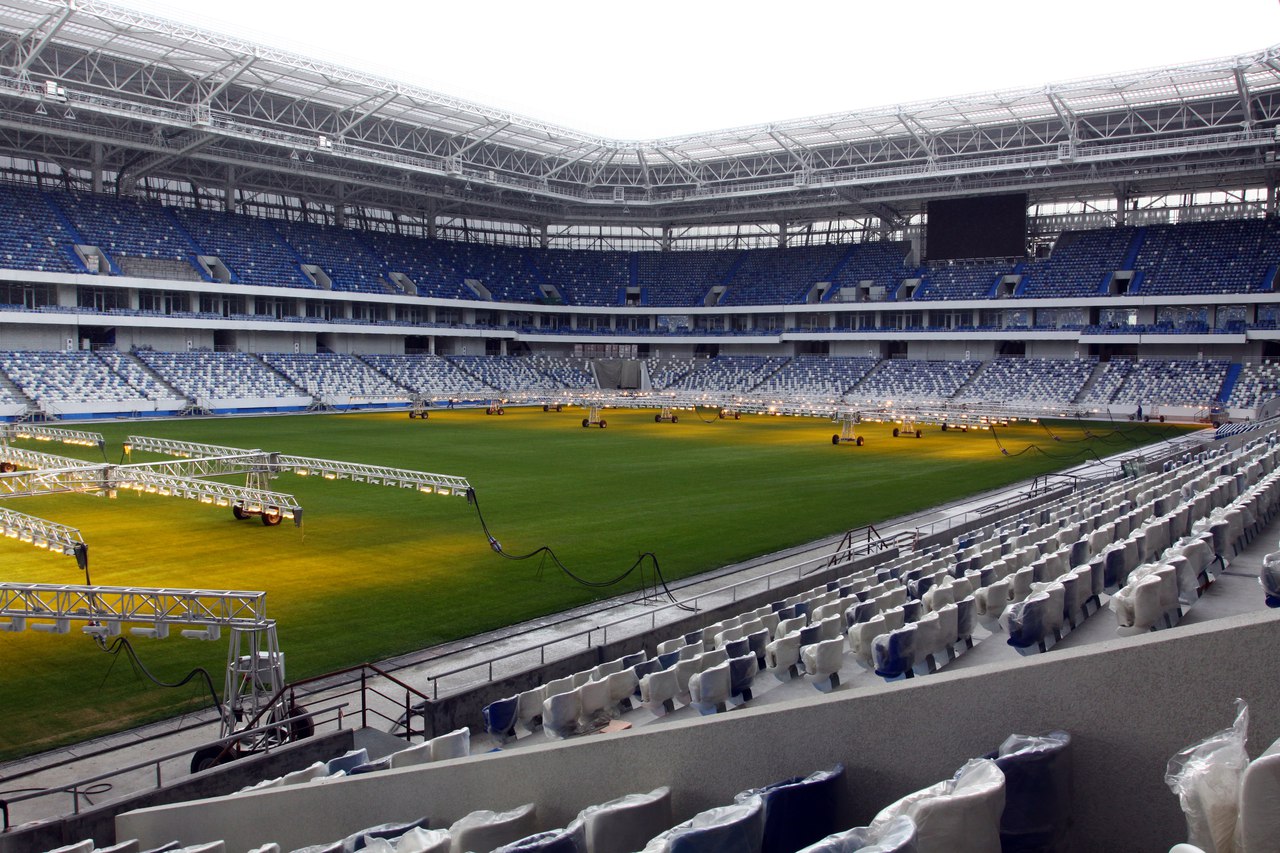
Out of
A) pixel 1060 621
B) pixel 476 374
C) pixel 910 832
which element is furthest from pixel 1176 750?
pixel 476 374

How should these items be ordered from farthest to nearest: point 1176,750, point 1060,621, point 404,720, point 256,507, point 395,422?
1. point 395,422
2. point 256,507
3. point 404,720
4. point 1060,621
5. point 1176,750

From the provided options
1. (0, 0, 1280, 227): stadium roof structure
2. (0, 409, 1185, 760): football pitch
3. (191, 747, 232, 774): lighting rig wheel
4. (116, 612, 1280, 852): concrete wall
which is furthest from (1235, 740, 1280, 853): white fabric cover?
(0, 0, 1280, 227): stadium roof structure

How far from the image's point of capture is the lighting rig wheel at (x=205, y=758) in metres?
10.8

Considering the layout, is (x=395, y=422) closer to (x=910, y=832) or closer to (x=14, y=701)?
(x=14, y=701)

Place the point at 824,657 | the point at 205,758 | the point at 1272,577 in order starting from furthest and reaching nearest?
1. the point at 205,758
2. the point at 824,657
3. the point at 1272,577

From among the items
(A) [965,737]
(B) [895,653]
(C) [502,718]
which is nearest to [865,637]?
(B) [895,653]

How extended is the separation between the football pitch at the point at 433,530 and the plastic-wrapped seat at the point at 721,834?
430 inches

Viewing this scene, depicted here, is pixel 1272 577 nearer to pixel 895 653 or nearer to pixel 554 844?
pixel 895 653

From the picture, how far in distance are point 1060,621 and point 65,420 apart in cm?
5907

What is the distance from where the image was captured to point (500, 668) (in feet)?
47.4

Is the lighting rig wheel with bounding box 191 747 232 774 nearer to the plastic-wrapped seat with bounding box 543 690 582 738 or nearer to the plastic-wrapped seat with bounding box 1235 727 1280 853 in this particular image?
the plastic-wrapped seat with bounding box 543 690 582 738

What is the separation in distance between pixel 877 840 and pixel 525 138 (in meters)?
74.2

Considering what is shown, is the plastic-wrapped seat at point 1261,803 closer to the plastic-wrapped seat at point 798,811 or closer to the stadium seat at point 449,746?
the plastic-wrapped seat at point 798,811

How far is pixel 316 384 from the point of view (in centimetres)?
7094
